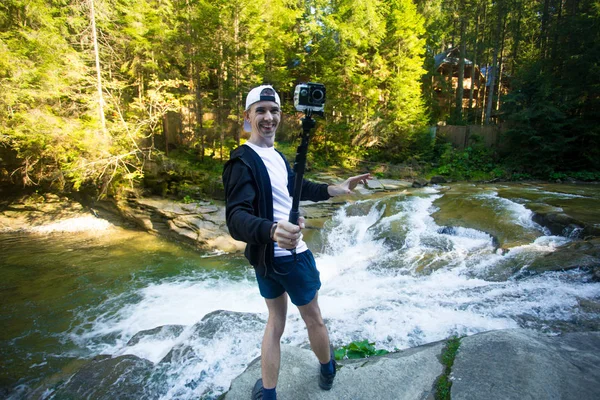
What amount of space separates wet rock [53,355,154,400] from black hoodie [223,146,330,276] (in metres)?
2.73

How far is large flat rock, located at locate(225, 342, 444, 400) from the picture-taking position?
7.95ft

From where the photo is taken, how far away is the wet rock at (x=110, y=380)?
11.5 ft

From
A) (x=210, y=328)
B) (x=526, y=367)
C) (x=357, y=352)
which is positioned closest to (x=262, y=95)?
(x=526, y=367)

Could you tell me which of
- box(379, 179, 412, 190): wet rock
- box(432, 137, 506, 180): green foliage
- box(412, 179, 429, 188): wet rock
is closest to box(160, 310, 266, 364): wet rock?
box(379, 179, 412, 190): wet rock

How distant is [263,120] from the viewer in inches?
80.9

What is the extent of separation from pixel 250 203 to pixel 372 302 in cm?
411

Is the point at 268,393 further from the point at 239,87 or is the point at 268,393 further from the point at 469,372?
the point at 239,87

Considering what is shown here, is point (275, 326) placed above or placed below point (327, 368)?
above

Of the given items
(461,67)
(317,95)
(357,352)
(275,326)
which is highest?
(461,67)

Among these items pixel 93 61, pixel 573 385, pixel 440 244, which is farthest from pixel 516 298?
pixel 93 61

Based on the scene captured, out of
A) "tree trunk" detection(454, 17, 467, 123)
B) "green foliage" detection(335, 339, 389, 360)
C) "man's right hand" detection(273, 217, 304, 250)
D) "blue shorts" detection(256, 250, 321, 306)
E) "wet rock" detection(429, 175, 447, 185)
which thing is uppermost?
"tree trunk" detection(454, 17, 467, 123)

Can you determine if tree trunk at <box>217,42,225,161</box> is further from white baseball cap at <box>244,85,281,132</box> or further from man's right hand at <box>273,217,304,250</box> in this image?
man's right hand at <box>273,217,304,250</box>

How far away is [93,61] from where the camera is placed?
1117 cm

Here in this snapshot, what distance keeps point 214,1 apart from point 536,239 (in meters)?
14.4
